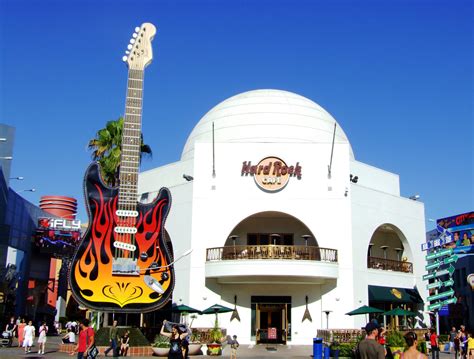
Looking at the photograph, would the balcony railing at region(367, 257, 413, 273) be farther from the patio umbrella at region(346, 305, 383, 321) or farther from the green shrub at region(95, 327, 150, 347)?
the green shrub at region(95, 327, 150, 347)

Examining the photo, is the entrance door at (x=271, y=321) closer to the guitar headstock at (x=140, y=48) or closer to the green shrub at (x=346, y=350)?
the green shrub at (x=346, y=350)

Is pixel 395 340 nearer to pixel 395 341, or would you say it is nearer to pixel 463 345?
pixel 395 341

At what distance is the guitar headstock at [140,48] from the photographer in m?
26.1

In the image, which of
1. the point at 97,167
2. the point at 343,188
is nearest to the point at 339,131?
the point at 343,188

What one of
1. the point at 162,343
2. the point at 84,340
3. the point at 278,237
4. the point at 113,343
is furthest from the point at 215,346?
the point at 84,340

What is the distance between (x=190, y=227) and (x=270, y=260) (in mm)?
5126

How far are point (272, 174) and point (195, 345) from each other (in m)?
11.1

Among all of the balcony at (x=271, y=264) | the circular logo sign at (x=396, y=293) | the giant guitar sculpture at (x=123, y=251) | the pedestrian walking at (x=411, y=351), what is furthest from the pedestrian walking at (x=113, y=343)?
the circular logo sign at (x=396, y=293)

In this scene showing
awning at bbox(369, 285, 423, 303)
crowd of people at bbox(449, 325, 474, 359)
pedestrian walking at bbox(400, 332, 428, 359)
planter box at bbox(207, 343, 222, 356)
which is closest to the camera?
pedestrian walking at bbox(400, 332, 428, 359)

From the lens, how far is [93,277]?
2305 centimetres

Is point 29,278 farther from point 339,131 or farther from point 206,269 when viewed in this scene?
point 339,131

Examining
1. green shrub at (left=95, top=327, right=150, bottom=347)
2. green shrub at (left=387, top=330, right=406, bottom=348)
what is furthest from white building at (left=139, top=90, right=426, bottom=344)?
green shrub at (left=95, top=327, right=150, bottom=347)

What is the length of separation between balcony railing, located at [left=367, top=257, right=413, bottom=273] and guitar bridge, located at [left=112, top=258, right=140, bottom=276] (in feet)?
52.6

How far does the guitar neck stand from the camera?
78.4 feet
